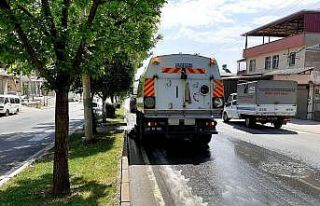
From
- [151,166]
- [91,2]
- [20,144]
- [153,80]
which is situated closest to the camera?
[91,2]

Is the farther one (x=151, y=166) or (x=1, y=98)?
(x=1, y=98)

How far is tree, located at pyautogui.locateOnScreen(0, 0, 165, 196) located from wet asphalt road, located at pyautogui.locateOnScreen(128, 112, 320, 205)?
89.4 inches

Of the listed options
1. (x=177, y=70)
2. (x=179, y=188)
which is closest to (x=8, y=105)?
(x=177, y=70)

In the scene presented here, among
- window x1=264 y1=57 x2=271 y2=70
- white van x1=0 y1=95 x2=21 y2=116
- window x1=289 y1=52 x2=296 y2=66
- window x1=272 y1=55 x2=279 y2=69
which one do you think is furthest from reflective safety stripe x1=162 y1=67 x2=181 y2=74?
window x1=264 y1=57 x2=271 y2=70

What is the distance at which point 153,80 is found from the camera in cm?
1355

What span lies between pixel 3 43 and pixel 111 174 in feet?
12.7

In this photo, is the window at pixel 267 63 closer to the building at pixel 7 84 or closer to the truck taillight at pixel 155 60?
the truck taillight at pixel 155 60

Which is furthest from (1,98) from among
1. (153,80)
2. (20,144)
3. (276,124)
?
(153,80)

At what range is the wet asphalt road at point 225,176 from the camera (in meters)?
7.42

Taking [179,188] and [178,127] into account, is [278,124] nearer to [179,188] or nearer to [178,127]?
[178,127]

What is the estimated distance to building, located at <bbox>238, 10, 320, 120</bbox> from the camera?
31.6 meters

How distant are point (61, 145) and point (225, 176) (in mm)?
3993

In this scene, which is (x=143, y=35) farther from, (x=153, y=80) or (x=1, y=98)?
(x=1, y=98)

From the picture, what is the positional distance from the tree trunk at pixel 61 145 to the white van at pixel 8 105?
109ft
